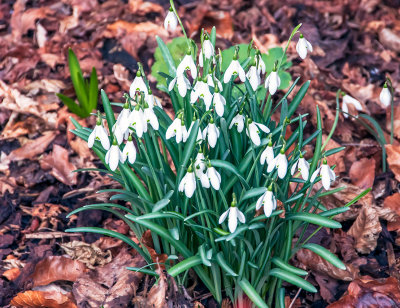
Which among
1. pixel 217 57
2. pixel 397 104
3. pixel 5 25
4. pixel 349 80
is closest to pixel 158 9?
pixel 5 25

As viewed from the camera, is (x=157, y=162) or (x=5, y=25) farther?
(x=5, y=25)

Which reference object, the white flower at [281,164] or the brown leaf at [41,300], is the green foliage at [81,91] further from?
the white flower at [281,164]

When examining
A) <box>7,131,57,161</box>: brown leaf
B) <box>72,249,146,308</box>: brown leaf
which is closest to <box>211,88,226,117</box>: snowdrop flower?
<box>72,249,146,308</box>: brown leaf

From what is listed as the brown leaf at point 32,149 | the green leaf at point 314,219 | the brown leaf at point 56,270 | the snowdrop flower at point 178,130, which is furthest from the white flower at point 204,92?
the brown leaf at point 32,149

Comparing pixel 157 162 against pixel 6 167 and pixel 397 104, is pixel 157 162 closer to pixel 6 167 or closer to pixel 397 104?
pixel 6 167

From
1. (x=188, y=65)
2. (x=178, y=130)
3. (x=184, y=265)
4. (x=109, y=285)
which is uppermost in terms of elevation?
(x=188, y=65)

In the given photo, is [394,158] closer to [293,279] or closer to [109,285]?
[293,279]

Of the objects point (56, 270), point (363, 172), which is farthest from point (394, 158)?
point (56, 270)

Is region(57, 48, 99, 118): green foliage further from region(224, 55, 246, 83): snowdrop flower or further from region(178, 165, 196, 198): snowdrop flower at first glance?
region(178, 165, 196, 198): snowdrop flower
